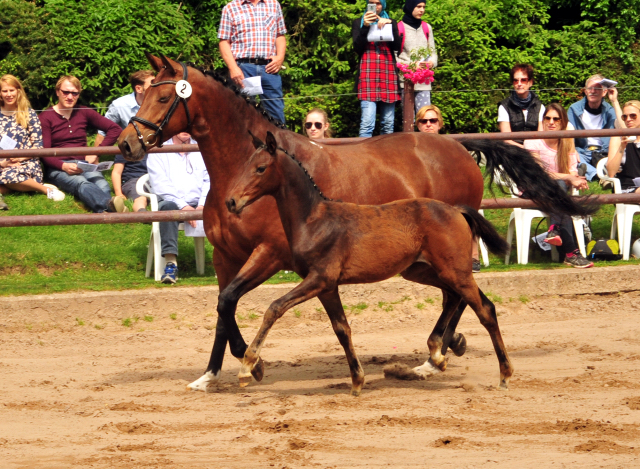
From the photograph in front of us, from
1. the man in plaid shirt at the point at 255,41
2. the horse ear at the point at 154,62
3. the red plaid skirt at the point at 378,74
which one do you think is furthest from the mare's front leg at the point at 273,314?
the red plaid skirt at the point at 378,74

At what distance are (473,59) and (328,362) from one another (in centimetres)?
593

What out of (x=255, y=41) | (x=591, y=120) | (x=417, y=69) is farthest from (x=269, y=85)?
(x=591, y=120)

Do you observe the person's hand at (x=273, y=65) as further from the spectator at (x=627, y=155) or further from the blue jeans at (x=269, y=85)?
the spectator at (x=627, y=155)

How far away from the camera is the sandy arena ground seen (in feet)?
14.6

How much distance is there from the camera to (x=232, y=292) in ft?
18.3

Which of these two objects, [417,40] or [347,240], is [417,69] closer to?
[417,40]

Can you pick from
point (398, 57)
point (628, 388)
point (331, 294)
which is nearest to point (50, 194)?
point (398, 57)

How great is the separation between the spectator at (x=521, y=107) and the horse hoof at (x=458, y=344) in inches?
135

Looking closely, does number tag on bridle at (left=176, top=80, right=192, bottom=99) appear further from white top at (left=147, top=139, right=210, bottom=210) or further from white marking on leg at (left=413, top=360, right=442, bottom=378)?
white top at (left=147, top=139, right=210, bottom=210)

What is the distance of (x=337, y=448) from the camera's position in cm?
449

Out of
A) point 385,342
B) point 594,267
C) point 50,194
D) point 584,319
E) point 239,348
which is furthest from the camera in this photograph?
point 50,194

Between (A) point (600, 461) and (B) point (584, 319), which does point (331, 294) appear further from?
(B) point (584, 319)

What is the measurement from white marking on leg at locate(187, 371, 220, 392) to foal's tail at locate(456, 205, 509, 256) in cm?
199

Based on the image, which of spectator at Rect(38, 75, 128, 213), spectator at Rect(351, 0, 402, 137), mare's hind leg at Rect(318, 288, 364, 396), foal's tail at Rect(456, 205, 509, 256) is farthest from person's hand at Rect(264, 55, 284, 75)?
mare's hind leg at Rect(318, 288, 364, 396)
